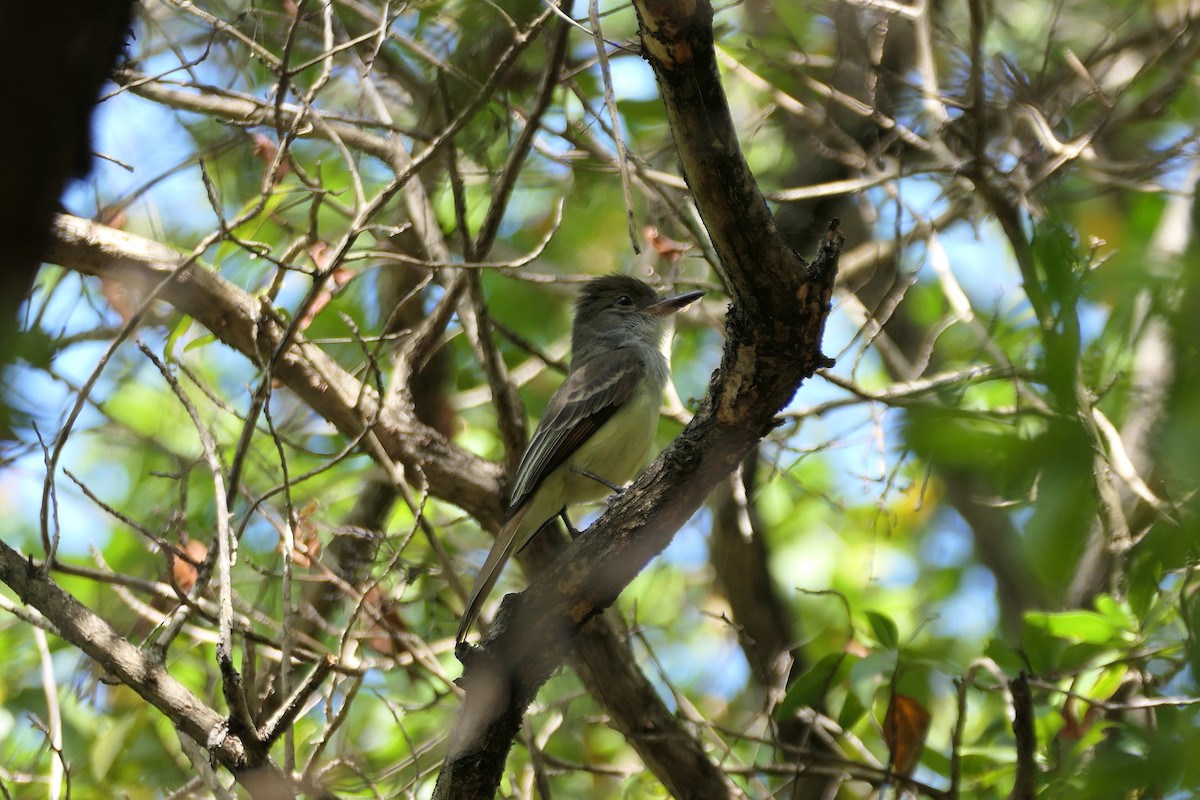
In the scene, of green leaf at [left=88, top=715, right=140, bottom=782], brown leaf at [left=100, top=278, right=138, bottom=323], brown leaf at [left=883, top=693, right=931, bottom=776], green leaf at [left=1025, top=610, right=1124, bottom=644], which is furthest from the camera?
brown leaf at [left=100, top=278, right=138, bottom=323]

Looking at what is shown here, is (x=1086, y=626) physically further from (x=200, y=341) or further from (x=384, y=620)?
(x=200, y=341)

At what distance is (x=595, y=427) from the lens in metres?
5.90

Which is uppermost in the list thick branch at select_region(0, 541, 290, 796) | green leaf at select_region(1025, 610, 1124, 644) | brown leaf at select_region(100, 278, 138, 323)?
brown leaf at select_region(100, 278, 138, 323)

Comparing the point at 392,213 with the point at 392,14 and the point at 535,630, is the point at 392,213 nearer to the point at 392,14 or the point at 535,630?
the point at 392,14

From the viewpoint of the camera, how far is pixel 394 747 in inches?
248

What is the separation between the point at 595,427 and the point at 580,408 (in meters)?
0.12

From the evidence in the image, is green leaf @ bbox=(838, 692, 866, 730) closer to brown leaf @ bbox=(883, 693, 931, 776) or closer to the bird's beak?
brown leaf @ bbox=(883, 693, 931, 776)

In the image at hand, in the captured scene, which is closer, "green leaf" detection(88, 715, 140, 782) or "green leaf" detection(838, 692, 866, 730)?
"green leaf" detection(838, 692, 866, 730)

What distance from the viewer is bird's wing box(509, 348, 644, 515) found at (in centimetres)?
543

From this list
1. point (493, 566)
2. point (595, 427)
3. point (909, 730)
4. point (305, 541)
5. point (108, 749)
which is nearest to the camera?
point (909, 730)

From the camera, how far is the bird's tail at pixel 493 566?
4609 mm

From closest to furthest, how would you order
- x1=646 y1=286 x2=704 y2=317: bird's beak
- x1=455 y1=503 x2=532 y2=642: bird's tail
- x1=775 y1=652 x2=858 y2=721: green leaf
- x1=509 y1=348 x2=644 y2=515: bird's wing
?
x1=775 y1=652 x2=858 y2=721: green leaf < x1=455 y1=503 x2=532 y2=642: bird's tail < x1=509 y1=348 x2=644 y2=515: bird's wing < x1=646 y1=286 x2=704 y2=317: bird's beak

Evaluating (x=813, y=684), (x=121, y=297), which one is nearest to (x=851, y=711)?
(x=813, y=684)

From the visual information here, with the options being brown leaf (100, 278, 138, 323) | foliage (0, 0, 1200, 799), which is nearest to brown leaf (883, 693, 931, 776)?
foliage (0, 0, 1200, 799)
